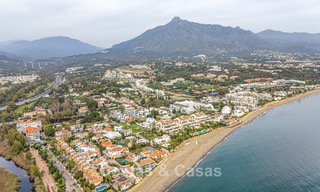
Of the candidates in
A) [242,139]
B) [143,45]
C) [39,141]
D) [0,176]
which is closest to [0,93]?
[39,141]

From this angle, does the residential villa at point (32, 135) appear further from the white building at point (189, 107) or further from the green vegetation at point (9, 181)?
the white building at point (189, 107)

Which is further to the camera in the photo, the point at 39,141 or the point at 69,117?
the point at 69,117

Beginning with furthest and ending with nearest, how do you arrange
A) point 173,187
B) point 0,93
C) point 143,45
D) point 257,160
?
1. point 143,45
2. point 0,93
3. point 257,160
4. point 173,187

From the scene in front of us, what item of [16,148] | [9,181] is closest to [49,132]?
[16,148]

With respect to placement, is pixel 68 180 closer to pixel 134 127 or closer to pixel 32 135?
pixel 32 135

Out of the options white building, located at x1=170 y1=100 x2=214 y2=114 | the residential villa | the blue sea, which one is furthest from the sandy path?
white building, located at x1=170 y1=100 x2=214 y2=114

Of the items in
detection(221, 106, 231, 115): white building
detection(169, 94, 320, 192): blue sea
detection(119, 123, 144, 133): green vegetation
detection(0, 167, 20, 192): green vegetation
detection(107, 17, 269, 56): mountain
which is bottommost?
detection(0, 167, 20, 192): green vegetation

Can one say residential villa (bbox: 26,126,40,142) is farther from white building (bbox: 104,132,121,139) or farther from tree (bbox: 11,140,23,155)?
white building (bbox: 104,132,121,139)

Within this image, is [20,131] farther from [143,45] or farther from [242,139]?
[143,45]
